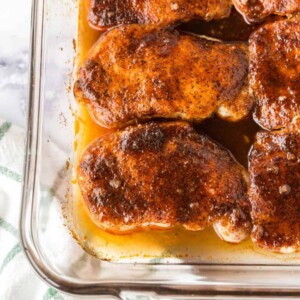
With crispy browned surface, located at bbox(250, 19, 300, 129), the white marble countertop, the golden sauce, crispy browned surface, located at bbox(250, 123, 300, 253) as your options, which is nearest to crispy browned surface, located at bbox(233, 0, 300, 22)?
crispy browned surface, located at bbox(250, 19, 300, 129)

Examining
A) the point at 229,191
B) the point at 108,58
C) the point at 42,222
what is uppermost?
the point at 108,58

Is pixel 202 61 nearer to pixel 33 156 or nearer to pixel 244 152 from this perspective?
pixel 244 152

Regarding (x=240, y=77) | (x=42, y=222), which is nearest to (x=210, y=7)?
(x=240, y=77)

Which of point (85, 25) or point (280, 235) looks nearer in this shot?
point (280, 235)

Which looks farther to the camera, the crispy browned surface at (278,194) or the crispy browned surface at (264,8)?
the crispy browned surface at (264,8)

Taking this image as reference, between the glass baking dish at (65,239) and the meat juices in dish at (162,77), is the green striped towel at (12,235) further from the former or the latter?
the meat juices in dish at (162,77)

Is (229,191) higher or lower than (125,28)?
lower

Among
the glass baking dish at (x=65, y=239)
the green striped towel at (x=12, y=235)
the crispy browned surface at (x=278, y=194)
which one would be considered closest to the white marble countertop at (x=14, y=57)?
the green striped towel at (x=12, y=235)
